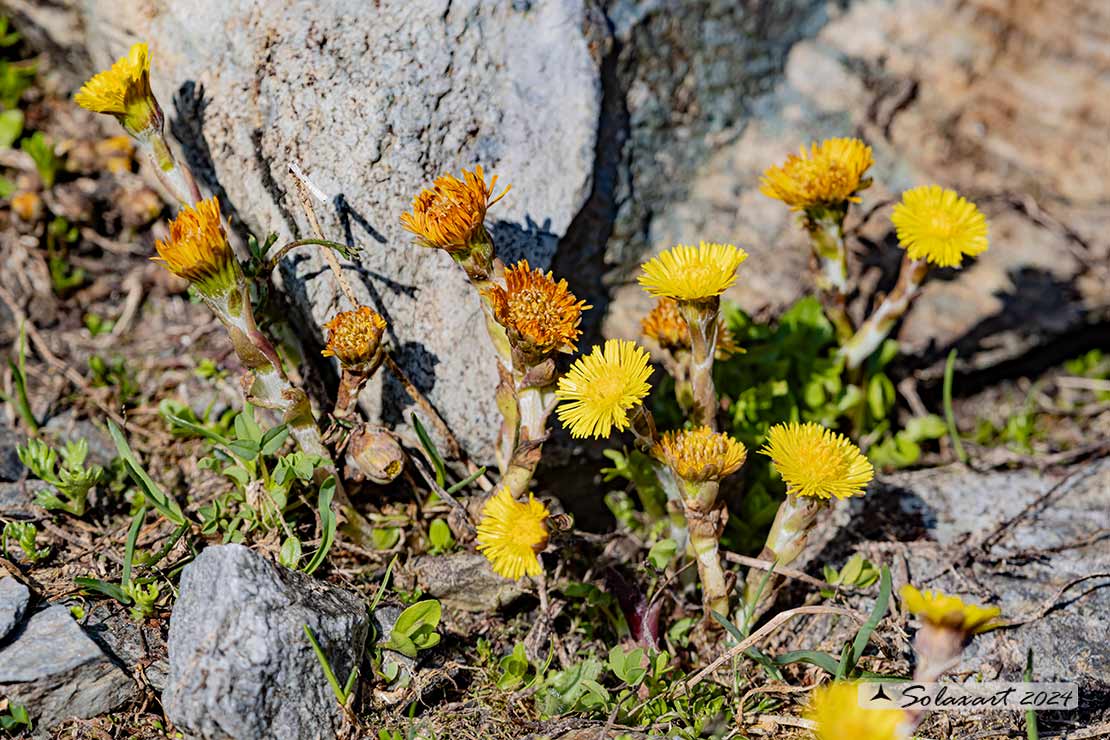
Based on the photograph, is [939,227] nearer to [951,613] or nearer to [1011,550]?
[1011,550]

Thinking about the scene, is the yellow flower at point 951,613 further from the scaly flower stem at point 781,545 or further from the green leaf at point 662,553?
the green leaf at point 662,553

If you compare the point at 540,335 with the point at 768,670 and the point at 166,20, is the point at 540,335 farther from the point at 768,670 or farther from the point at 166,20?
the point at 166,20

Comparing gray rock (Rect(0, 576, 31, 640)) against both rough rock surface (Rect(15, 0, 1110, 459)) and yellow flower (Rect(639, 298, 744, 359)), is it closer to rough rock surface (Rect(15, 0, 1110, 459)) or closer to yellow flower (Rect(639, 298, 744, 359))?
rough rock surface (Rect(15, 0, 1110, 459))

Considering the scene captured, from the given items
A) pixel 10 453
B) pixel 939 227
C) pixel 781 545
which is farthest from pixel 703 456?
pixel 10 453

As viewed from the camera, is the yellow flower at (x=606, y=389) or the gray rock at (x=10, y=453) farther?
the gray rock at (x=10, y=453)

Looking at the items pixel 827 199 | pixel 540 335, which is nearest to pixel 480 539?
pixel 540 335

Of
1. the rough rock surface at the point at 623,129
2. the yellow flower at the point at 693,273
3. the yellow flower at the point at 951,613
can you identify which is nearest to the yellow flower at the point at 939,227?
the rough rock surface at the point at 623,129
